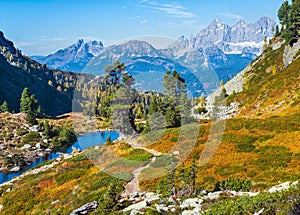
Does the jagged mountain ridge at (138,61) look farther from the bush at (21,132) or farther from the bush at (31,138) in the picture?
the bush at (21,132)

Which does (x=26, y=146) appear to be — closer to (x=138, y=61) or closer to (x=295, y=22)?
(x=138, y=61)

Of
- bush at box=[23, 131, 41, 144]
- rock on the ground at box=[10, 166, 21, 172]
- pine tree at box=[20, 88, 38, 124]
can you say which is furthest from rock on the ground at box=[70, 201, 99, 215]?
pine tree at box=[20, 88, 38, 124]

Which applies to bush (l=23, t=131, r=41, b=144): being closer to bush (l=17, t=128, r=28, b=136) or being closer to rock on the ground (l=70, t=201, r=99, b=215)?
bush (l=17, t=128, r=28, b=136)

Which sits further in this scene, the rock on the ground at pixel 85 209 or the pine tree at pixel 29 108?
the pine tree at pixel 29 108

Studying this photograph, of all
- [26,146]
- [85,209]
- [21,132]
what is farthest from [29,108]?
[85,209]

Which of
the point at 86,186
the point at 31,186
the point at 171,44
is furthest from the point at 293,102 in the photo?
the point at 31,186

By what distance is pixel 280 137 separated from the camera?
111 feet

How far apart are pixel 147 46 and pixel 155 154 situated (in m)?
17.3

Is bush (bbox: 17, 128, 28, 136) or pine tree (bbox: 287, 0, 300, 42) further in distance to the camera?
bush (bbox: 17, 128, 28, 136)

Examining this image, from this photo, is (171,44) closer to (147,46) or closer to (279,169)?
(147,46)

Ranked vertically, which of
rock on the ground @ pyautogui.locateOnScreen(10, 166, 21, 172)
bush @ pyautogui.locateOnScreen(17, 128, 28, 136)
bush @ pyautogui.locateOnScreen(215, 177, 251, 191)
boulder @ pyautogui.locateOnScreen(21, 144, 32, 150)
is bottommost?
rock on the ground @ pyautogui.locateOnScreen(10, 166, 21, 172)

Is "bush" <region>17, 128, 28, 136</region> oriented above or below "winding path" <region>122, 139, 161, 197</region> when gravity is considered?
below

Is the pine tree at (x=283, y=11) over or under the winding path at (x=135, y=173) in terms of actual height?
over

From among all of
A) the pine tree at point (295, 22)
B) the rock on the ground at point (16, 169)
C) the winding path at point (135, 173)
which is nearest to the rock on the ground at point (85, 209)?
the winding path at point (135, 173)
